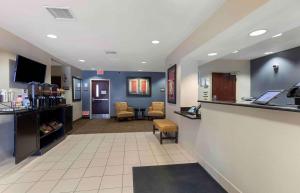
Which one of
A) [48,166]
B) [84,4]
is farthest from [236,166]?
[48,166]

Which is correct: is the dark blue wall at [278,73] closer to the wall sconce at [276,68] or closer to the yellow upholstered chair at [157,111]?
the wall sconce at [276,68]

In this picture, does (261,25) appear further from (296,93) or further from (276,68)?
(276,68)

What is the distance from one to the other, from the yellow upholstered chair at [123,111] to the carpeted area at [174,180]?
512 cm

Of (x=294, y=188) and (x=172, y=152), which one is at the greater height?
(x=294, y=188)

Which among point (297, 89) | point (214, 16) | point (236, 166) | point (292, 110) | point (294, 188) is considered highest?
point (214, 16)

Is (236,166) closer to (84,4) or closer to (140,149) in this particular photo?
(140,149)

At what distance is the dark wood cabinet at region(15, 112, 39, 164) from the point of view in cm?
291

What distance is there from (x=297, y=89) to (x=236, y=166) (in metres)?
1.15

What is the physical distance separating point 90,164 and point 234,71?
218 inches

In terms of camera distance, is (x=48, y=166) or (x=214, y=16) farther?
(x=48, y=166)

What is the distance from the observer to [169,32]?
11.0 feet

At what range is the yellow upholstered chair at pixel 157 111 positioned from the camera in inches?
324

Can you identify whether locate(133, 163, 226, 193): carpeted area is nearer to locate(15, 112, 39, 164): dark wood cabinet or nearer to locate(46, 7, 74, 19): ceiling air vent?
locate(15, 112, 39, 164): dark wood cabinet

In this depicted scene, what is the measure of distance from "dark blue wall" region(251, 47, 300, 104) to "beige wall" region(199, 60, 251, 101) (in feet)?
0.62
